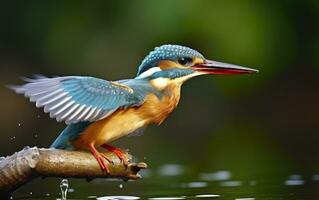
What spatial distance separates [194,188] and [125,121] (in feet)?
4.72

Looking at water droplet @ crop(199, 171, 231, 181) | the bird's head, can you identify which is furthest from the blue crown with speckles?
water droplet @ crop(199, 171, 231, 181)

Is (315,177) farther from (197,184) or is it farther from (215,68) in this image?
(215,68)

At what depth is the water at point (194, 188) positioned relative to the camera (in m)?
6.09

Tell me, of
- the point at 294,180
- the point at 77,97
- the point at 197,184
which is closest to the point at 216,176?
the point at 197,184

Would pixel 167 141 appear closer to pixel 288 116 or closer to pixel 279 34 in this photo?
pixel 288 116

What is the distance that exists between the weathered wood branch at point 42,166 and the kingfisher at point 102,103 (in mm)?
68

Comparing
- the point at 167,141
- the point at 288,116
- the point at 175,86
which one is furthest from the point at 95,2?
the point at 175,86

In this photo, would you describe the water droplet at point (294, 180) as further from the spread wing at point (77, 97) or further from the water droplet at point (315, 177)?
the spread wing at point (77, 97)

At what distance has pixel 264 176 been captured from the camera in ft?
23.8

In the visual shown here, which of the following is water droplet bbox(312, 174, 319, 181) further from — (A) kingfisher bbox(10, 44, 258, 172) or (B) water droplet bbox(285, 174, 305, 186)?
(A) kingfisher bbox(10, 44, 258, 172)

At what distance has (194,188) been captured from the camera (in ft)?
21.9

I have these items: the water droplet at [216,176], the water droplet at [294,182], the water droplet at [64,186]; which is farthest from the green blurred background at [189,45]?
the water droplet at [64,186]

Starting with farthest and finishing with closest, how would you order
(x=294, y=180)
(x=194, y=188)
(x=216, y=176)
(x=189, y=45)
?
1. (x=189, y=45)
2. (x=216, y=176)
3. (x=294, y=180)
4. (x=194, y=188)

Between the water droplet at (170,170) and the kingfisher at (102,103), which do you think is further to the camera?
the water droplet at (170,170)
